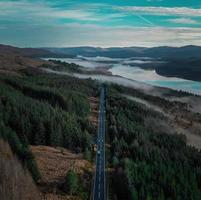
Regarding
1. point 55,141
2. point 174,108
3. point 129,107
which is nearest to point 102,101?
point 129,107

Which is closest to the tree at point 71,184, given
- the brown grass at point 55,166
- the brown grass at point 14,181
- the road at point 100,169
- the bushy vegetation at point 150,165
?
the brown grass at point 55,166

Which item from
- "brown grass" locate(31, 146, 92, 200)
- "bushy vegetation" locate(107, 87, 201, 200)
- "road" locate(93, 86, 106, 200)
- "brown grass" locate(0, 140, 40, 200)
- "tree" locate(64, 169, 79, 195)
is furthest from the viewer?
"bushy vegetation" locate(107, 87, 201, 200)

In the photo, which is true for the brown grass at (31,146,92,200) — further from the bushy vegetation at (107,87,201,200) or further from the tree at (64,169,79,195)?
the bushy vegetation at (107,87,201,200)

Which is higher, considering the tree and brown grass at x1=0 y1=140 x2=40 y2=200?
brown grass at x1=0 y1=140 x2=40 y2=200

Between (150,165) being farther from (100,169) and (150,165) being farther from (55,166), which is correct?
(55,166)

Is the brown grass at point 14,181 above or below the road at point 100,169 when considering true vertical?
above

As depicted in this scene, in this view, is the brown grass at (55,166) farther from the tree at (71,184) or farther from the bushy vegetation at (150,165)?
the bushy vegetation at (150,165)

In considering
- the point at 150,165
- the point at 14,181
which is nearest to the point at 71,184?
the point at 14,181

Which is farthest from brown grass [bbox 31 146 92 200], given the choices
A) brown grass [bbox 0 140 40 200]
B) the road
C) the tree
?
brown grass [bbox 0 140 40 200]
